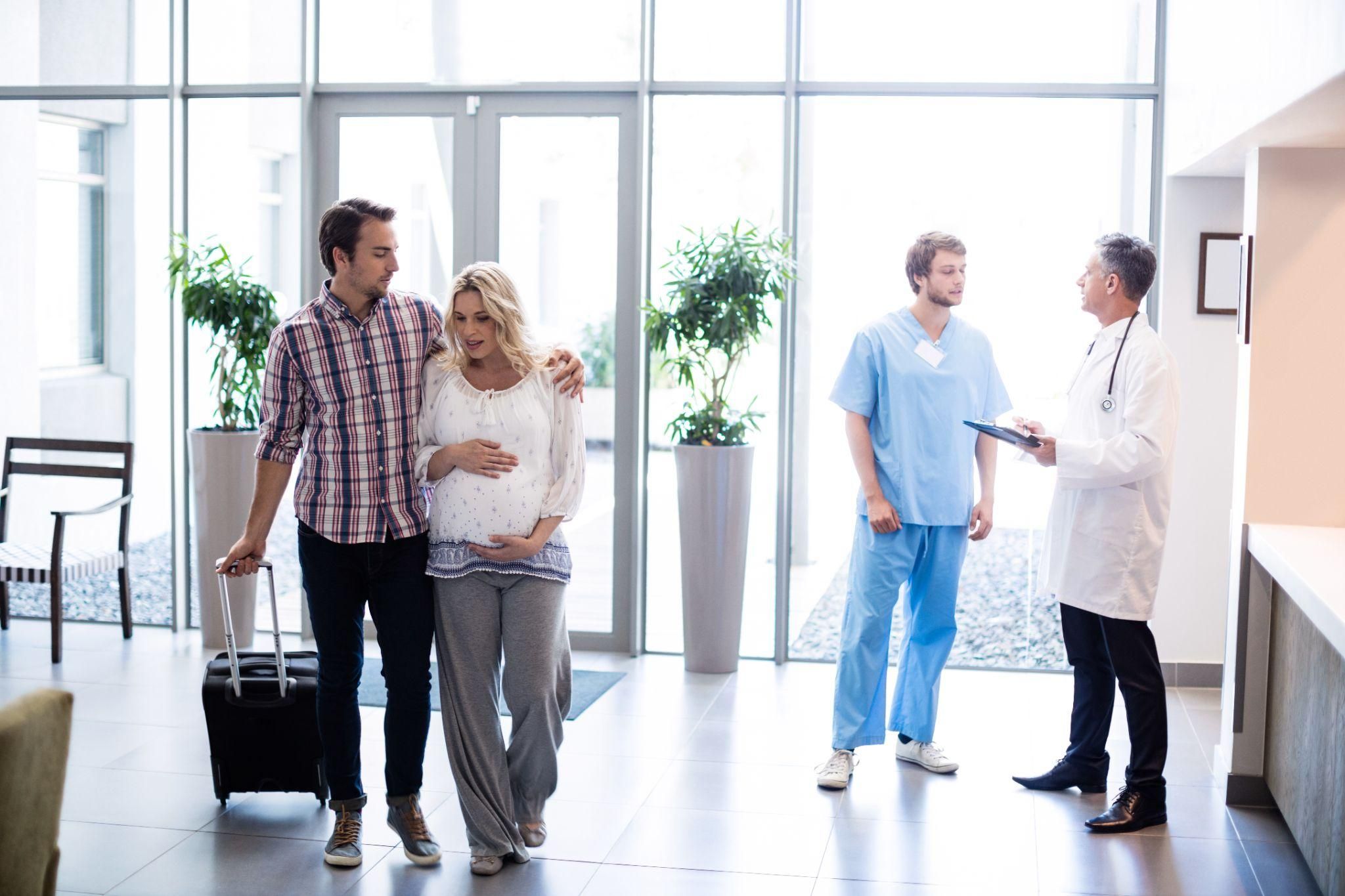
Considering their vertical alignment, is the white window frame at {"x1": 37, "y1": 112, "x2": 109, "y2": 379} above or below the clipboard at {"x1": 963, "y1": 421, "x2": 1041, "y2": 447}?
above

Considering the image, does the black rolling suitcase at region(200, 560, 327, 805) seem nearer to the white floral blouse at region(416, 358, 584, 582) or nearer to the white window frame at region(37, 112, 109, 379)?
the white floral blouse at region(416, 358, 584, 582)

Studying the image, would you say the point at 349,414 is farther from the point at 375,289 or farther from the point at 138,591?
the point at 138,591

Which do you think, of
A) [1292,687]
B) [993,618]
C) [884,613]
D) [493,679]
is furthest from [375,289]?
[993,618]

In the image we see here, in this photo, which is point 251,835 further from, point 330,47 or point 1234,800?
point 330,47

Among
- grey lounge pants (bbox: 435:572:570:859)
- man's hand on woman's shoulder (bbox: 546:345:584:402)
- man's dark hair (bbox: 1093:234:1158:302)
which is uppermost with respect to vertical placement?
man's dark hair (bbox: 1093:234:1158:302)

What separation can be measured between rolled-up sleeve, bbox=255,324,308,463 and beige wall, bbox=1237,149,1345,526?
2.61 meters

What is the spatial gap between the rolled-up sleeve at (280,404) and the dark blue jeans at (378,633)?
0.64 ft

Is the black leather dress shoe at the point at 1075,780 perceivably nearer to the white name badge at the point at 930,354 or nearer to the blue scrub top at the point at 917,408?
the blue scrub top at the point at 917,408

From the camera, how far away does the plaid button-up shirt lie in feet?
10.1

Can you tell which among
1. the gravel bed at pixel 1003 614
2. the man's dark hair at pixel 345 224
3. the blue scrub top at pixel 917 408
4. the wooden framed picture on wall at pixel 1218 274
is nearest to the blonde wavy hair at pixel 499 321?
the man's dark hair at pixel 345 224

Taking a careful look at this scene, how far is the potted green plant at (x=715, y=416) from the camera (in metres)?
5.06

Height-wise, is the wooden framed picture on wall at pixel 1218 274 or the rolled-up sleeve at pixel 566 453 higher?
the wooden framed picture on wall at pixel 1218 274

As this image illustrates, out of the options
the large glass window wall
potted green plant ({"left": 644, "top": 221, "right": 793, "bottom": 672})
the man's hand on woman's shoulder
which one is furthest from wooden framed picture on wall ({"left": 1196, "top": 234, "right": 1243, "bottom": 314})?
the man's hand on woman's shoulder

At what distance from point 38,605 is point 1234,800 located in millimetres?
5043
